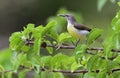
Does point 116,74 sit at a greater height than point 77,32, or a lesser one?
lesser

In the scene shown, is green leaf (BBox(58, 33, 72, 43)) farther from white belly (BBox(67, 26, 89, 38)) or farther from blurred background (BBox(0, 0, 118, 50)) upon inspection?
blurred background (BBox(0, 0, 118, 50))

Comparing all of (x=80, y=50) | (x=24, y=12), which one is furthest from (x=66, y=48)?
(x=24, y=12)

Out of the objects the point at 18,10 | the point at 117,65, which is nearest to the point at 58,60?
the point at 117,65

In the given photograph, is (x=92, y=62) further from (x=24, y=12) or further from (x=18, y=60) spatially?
(x=24, y=12)

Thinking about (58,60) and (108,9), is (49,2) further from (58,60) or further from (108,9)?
(58,60)

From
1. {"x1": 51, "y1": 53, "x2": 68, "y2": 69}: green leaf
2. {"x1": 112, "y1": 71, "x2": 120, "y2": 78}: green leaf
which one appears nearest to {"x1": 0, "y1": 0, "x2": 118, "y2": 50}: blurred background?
{"x1": 51, "y1": 53, "x2": 68, "y2": 69}: green leaf

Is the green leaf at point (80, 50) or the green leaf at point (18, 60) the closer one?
the green leaf at point (80, 50)

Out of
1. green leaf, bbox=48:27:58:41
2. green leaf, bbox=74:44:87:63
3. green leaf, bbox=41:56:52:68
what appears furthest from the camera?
green leaf, bbox=41:56:52:68

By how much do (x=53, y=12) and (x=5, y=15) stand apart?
3.96 feet

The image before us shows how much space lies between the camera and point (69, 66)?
8.30ft

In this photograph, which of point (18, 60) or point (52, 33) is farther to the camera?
point (18, 60)

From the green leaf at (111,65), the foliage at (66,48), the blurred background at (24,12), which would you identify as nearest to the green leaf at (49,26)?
the foliage at (66,48)

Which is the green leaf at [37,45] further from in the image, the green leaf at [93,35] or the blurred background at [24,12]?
the blurred background at [24,12]

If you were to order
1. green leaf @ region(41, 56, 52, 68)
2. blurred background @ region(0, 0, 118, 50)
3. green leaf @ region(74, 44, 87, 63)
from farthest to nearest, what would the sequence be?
blurred background @ region(0, 0, 118, 50)
green leaf @ region(41, 56, 52, 68)
green leaf @ region(74, 44, 87, 63)
